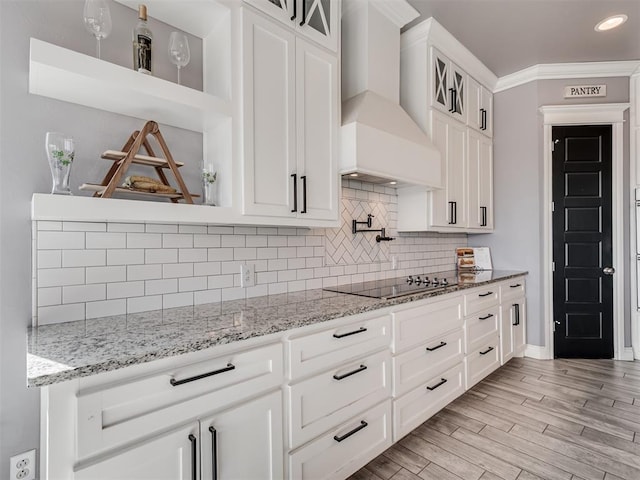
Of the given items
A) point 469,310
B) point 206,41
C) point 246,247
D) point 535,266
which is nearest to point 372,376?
point 246,247

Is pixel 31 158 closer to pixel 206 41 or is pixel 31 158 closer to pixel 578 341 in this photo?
pixel 206 41

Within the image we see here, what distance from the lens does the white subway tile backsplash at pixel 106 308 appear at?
154 cm

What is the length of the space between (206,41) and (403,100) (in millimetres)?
1766

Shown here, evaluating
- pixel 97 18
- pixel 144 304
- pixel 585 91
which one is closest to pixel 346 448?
pixel 144 304

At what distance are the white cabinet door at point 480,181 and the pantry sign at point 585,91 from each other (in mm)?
901

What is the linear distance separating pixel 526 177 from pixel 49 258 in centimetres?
416

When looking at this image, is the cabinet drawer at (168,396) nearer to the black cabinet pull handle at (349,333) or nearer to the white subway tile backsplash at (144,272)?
the black cabinet pull handle at (349,333)

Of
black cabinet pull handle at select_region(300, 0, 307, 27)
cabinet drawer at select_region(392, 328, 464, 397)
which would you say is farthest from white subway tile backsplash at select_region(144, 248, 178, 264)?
black cabinet pull handle at select_region(300, 0, 307, 27)

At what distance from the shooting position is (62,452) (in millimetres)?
947

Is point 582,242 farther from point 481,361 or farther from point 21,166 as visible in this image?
point 21,166

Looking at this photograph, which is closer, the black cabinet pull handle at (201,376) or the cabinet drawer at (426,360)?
the black cabinet pull handle at (201,376)

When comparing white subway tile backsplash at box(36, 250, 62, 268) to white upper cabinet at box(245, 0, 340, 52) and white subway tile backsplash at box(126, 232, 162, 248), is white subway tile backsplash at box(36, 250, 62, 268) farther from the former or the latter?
white upper cabinet at box(245, 0, 340, 52)

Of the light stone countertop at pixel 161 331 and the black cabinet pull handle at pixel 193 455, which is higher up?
the light stone countertop at pixel 161 331

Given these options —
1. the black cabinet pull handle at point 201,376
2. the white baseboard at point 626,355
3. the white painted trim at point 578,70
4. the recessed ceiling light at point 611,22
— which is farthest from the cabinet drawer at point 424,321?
the white painted trim at point 578,70
